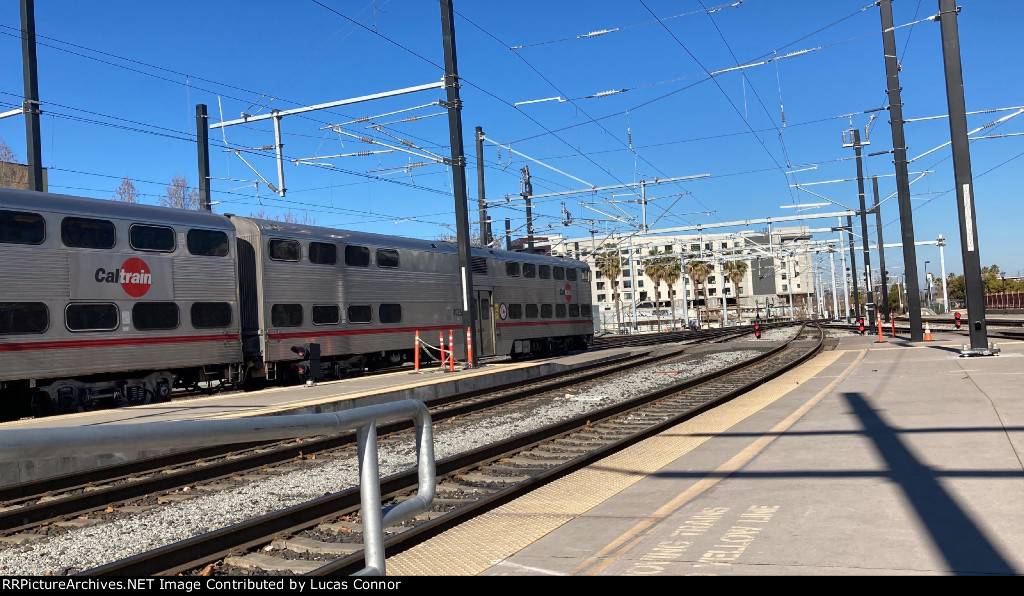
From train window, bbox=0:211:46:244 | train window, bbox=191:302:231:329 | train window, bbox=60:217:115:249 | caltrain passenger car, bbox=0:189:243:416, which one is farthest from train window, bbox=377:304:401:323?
train window, bbox=0:211:46:244

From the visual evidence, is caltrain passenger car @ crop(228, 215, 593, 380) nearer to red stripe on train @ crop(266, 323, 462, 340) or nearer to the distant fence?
red stripe on train @ crop(266, 323, 462, 340)

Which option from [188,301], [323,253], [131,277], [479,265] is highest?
[323,253]

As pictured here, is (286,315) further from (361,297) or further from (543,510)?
(543,510)

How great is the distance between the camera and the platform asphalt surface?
4.89 meters

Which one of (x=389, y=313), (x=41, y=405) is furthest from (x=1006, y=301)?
(x=41, y=405)

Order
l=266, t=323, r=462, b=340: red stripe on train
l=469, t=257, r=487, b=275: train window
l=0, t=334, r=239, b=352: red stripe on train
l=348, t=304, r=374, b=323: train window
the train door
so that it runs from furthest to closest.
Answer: the train door, l=469, t=257, r=487, b=275: train window, l=348, t=304, r=374, b=323: train window, l=266, t=323, r=462, b=340: red stripe on train, l=0, t=334, r=239, b=352: red stripe on train

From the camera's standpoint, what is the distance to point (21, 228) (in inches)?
569

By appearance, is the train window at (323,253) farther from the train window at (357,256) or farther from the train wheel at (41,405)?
the train wheel at (41,405)

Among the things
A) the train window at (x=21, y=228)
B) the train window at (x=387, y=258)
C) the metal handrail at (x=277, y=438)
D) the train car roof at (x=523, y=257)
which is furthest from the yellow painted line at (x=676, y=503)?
the train car roof at (x=523, y=257)

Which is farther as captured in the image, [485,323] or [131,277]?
[485,323]

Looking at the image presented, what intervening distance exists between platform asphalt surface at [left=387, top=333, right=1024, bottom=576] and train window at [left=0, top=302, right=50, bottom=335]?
10966mm

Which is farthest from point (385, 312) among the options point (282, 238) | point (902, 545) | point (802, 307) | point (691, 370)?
point (802, 307)

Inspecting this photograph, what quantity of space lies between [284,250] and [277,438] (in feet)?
55.8

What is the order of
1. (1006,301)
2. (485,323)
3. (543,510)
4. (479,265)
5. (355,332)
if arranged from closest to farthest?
(543,510), (355,332), (479,265), (485,323), (1006,301)
